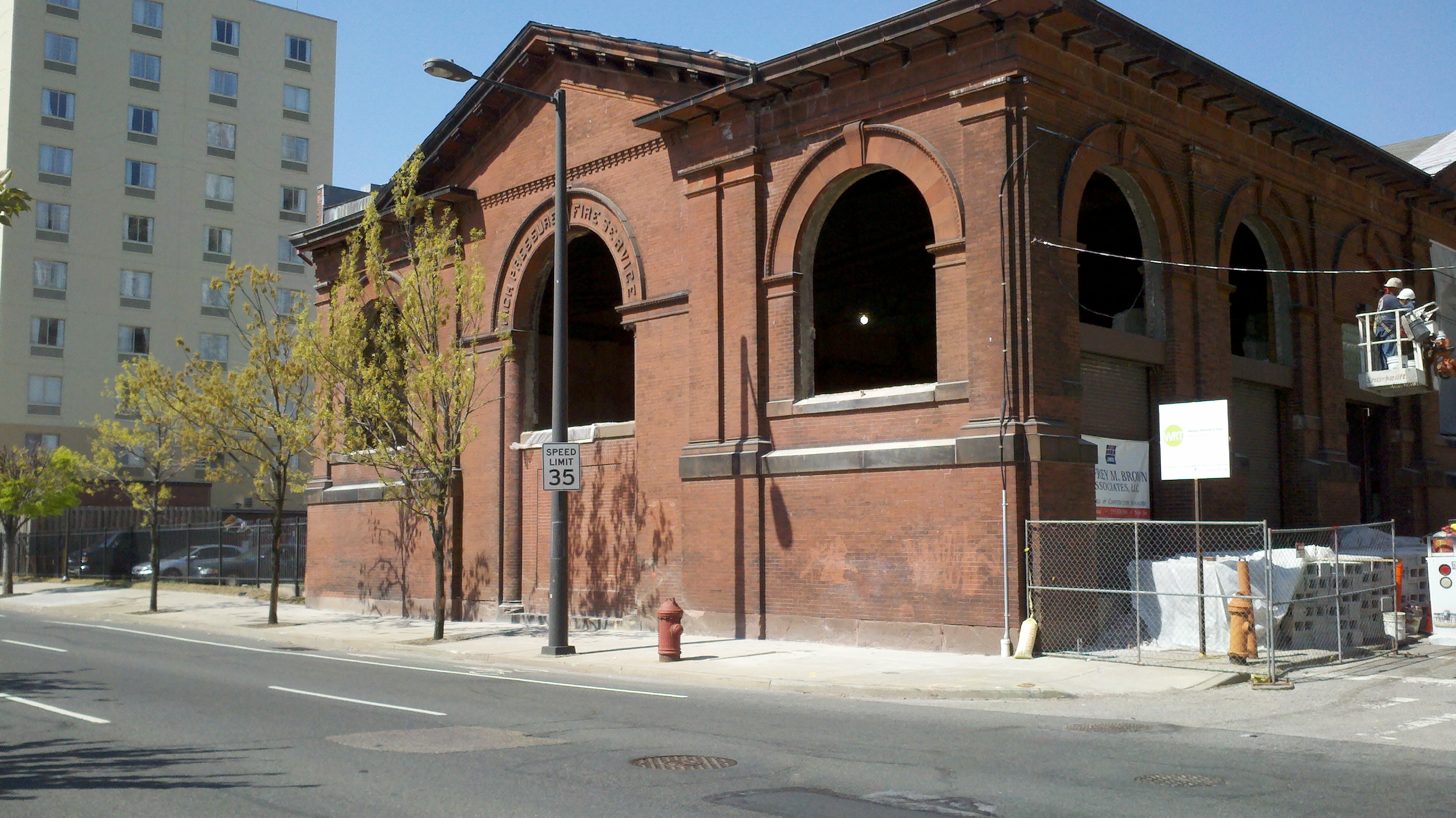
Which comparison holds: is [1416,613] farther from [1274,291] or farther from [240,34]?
[240,34]

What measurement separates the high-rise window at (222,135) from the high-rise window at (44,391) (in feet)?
46.6

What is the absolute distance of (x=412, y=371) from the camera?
24.6 metres

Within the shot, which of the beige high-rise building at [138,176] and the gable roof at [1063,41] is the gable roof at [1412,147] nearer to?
the gable roof at [1063,41]

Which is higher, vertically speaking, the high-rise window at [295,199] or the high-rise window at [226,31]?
the high-rise window at [226,31]

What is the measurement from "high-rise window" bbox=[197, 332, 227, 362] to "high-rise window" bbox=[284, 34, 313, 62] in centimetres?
1589

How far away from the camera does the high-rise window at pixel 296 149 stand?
6481 cm

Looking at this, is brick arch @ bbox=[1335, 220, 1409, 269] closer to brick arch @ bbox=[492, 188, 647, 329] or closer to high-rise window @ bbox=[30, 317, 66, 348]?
brick arch @ bbox=[492, 188, 647, 329]

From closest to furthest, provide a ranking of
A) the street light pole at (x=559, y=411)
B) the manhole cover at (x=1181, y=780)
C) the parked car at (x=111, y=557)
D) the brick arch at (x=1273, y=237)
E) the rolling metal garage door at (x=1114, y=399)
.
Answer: the manhole cover at (x=1181, y=780)
the street light pole at (x=559, y=411)
the rolling metal garage door at (x=1114, y=399)
the brick arch at (x=1273, y=237)
the parked car at (x=111, y=557)

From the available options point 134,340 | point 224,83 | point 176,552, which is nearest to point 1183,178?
point 176,552

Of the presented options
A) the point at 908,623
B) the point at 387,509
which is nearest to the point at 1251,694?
the point at 908,623

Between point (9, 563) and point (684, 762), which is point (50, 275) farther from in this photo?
point (684, 762)

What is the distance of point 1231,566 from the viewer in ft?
55.4


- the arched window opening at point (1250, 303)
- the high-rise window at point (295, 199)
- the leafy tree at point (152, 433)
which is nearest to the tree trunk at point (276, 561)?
the leafy tree at point (152, 433)

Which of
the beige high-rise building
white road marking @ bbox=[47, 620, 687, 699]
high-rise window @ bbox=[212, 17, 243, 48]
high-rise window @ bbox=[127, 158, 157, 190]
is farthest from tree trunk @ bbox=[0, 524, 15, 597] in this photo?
high-rise window @ bbox=[212, 17, 243, 48]
